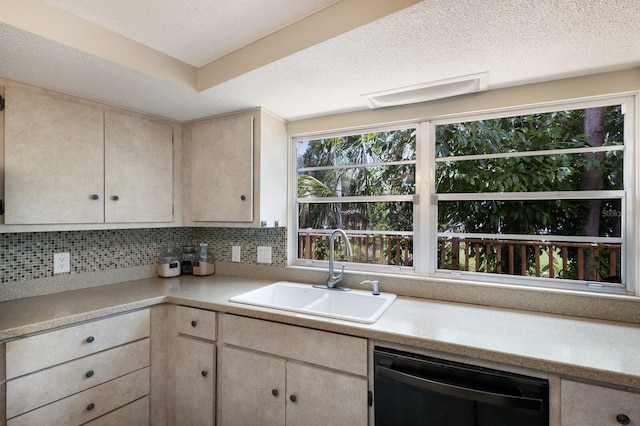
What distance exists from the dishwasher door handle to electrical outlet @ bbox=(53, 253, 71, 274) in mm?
1963

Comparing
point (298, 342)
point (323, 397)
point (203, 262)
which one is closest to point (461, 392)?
point (323, 397)

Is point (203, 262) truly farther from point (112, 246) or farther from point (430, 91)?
point (430, 91)

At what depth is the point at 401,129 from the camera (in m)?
1.98

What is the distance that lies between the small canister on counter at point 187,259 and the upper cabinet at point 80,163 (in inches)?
16.1

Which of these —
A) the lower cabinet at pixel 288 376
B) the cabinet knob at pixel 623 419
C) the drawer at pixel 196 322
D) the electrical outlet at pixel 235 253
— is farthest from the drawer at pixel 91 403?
the cabinet knob at pixel 623 419

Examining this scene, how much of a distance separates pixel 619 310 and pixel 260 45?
2097 mm

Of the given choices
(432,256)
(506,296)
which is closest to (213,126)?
(432,256)

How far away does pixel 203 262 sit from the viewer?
95.7 inches

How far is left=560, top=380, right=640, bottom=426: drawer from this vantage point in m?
0.96

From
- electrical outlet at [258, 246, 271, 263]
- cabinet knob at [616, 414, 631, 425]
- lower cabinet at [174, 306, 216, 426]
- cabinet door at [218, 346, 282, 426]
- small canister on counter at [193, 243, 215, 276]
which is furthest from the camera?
small canister on counter at [193, 243, 215, 276]

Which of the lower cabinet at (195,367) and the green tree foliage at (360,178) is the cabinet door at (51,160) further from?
the green tree foliage at (360,178)

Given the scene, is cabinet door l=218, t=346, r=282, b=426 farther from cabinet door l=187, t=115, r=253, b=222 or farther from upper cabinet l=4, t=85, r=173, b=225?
upper cabinet l=4, t=85, r=173, b=225

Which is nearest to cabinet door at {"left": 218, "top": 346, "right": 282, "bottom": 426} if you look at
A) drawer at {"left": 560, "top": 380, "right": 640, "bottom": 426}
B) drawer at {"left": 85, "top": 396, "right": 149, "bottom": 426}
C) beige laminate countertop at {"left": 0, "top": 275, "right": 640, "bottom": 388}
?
beige laminate countertop at {"left": 0, "top": 275, "right": 640, "bottom": 388}

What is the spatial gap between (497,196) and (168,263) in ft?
7.57
